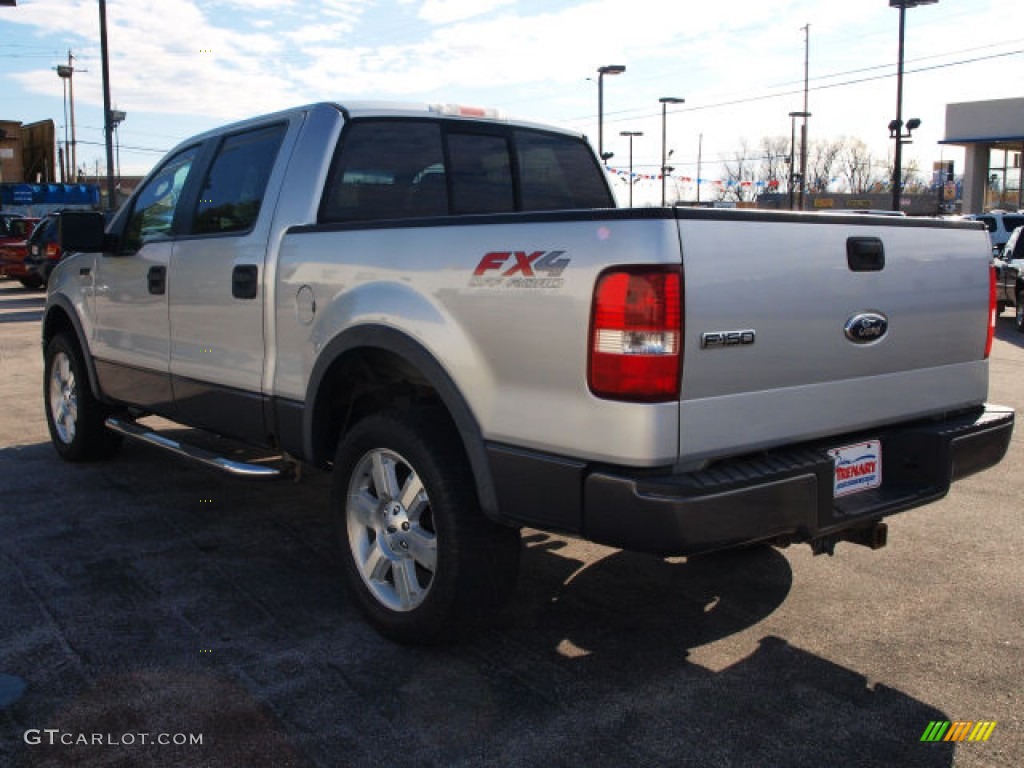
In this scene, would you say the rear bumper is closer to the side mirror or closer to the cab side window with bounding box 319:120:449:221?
the cab side window with bounding box 319:120:449:221

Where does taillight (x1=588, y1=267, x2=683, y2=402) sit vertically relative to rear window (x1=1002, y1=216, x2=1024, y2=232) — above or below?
below

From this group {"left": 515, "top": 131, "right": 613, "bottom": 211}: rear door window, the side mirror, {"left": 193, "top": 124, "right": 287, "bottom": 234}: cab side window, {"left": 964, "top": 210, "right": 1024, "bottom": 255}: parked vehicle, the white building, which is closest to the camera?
{"left": 193, "top": 124, "right": 287, "bottom": 234}: cab side window

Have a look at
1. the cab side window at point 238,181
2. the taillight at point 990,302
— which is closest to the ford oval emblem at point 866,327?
the taillight at point 990,302

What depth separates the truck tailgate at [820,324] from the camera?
294 centimetres

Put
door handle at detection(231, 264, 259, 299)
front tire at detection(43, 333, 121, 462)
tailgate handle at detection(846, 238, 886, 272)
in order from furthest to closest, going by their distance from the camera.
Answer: front tire at detection(43, 333, 121, 462) → door handle at detection(231, 264, 259, 299) → tailgate handle at detection(846, 238, 886, 272)

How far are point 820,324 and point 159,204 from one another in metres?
3.85

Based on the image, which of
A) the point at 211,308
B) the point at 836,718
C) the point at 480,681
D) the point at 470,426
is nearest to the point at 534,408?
the point at 470,426

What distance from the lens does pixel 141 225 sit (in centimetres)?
571

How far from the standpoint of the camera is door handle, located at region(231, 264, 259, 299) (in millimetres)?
4402

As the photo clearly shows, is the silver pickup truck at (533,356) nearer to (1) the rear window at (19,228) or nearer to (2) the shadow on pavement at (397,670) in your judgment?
(2) the shadow on pavement at (397,670)

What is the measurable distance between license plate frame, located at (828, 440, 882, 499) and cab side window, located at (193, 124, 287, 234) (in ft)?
8.93

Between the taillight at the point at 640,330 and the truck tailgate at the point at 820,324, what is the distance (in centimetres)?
5

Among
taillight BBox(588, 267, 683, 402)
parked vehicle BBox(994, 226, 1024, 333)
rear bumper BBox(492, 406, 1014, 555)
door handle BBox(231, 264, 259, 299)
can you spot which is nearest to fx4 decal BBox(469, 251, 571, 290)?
taillight BBox(588, 267, 683, 402)

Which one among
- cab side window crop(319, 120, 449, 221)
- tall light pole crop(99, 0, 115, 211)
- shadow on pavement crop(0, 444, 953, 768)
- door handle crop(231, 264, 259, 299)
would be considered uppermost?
tall light pole crop(99, 0, 115, 211)
